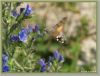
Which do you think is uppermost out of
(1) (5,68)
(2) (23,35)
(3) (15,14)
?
(3) (15,14)

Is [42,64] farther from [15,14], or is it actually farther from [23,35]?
[15,14]

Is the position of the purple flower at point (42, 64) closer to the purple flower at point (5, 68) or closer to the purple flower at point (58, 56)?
the purple flower at point (58, 56)

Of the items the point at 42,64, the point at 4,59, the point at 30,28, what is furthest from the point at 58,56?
the point at 4,59

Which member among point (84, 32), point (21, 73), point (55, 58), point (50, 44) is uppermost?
point (84, 32)

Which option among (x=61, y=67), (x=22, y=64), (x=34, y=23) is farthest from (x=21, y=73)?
(x=34, y=23)

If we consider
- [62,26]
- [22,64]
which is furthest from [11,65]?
[62,26]

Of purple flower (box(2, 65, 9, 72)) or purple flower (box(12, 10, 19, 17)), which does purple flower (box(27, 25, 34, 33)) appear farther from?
purple flower (box(2, 65, 9, 72))

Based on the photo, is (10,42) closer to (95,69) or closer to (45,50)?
(45,50)

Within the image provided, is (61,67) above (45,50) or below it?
below

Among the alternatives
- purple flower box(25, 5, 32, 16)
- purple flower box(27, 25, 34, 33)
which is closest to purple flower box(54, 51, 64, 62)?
purple flower box(27, 25, 34, 33)

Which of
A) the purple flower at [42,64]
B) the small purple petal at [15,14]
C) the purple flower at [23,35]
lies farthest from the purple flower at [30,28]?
the purple flower at [42,64]
